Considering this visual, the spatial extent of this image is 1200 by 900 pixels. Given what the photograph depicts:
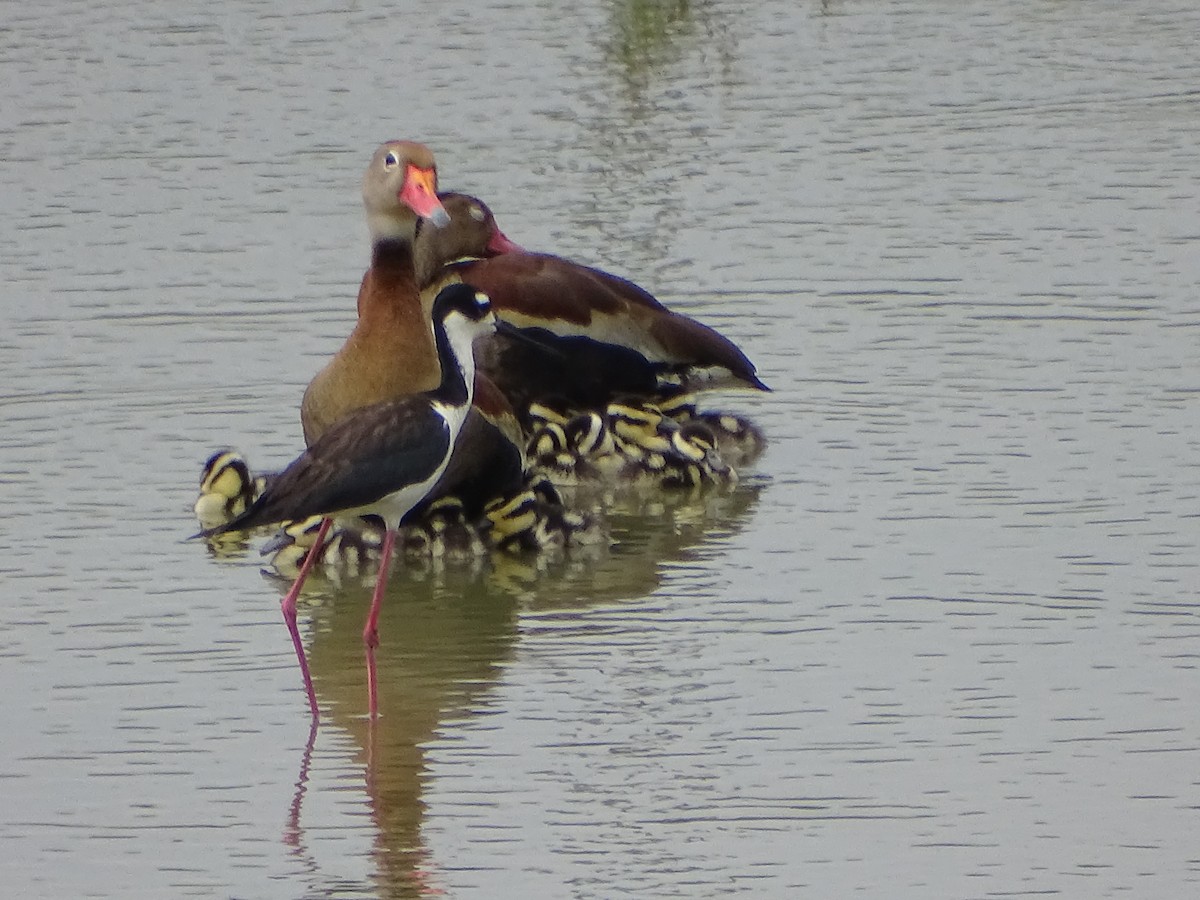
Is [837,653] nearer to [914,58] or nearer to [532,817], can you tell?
[532,817]

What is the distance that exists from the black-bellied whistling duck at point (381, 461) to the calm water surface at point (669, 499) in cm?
27

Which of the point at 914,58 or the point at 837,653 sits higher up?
the point at 914,58

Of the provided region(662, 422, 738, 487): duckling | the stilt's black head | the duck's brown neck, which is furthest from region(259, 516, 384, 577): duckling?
region(662, 422, 738, 487): duckling

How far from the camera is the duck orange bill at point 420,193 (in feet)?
25.5

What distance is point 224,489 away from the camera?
7.97m

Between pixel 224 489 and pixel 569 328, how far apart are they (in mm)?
1459

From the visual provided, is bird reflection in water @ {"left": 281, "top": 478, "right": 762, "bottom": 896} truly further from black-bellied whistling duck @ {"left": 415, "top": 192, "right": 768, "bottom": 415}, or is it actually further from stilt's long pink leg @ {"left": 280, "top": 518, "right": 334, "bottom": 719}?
black-bellied whistling duck @ {"left": 415, "top": 192, "right": 768, "bottom": 415}

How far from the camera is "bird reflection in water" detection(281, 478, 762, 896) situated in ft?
18.9

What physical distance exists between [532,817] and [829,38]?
8.70 meters

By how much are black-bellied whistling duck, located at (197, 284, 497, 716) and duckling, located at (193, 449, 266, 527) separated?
1.03m

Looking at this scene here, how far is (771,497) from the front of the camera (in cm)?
821

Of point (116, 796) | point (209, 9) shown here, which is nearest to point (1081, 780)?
point (116, 796)

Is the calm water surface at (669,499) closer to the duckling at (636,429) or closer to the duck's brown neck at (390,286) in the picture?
the duckling at (636,429)

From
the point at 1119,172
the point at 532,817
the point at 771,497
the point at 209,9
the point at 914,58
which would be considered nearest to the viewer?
the point at 532,817
